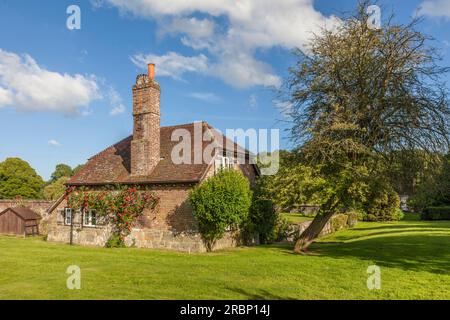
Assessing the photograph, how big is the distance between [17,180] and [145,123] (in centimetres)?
5577

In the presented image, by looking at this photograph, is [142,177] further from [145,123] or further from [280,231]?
[280,231]

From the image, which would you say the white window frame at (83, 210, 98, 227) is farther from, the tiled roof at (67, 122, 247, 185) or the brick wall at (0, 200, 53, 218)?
the brick wall at (0, 200, 53, 218)

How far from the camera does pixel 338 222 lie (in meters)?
37.8

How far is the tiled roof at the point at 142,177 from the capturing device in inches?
834

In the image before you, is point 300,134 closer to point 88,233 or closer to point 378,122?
point 378,122

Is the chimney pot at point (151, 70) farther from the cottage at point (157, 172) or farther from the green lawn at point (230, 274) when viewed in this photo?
the green lawn at point (230, 274)

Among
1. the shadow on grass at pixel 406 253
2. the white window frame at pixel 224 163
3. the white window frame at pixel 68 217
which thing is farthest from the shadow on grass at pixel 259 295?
the white window frame at pixel 68 217

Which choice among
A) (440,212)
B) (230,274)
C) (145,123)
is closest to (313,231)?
(230,274)

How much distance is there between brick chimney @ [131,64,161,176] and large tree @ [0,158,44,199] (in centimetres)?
5302

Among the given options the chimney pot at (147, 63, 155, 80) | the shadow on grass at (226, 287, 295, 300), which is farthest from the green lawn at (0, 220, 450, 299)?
the chimney pot at (147, 63, 155, 80)

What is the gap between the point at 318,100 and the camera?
739 inches

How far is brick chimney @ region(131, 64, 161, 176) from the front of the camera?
2234 centimetres
